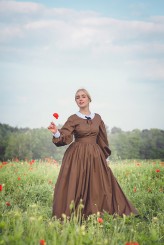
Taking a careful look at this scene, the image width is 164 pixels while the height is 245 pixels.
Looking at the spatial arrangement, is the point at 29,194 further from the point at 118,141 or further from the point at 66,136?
the point at 118,141

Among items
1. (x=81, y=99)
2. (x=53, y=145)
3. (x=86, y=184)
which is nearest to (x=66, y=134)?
(x=81, y=99)

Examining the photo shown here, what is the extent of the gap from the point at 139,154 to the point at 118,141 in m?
1.77

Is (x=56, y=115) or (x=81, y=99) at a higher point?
(x=81, y=99)

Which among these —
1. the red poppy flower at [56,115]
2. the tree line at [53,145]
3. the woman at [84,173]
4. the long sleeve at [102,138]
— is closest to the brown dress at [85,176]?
the woman at [84,173]

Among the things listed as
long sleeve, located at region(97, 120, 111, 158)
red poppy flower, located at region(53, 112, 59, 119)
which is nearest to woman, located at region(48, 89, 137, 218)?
long sleeve, located at region(97, 120, 111, 158)

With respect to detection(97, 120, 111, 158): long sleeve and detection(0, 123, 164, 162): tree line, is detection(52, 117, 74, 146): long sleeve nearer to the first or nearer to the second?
detection(97, 120, 111, 158): long sleeve

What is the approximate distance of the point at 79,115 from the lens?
17.6ft

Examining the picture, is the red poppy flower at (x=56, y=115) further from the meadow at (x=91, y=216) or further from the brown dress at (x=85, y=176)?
the meadow at (x=91, y=216)

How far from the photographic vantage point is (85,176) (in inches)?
206

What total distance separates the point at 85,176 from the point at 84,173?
5 cm

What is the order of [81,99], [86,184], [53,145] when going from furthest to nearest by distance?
[53,145] → [81,99] → [86,184]

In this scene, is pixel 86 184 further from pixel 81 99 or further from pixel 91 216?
pixel 81 99

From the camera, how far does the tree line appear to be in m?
22.3

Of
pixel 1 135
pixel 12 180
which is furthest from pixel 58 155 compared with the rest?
pixel 12 180
